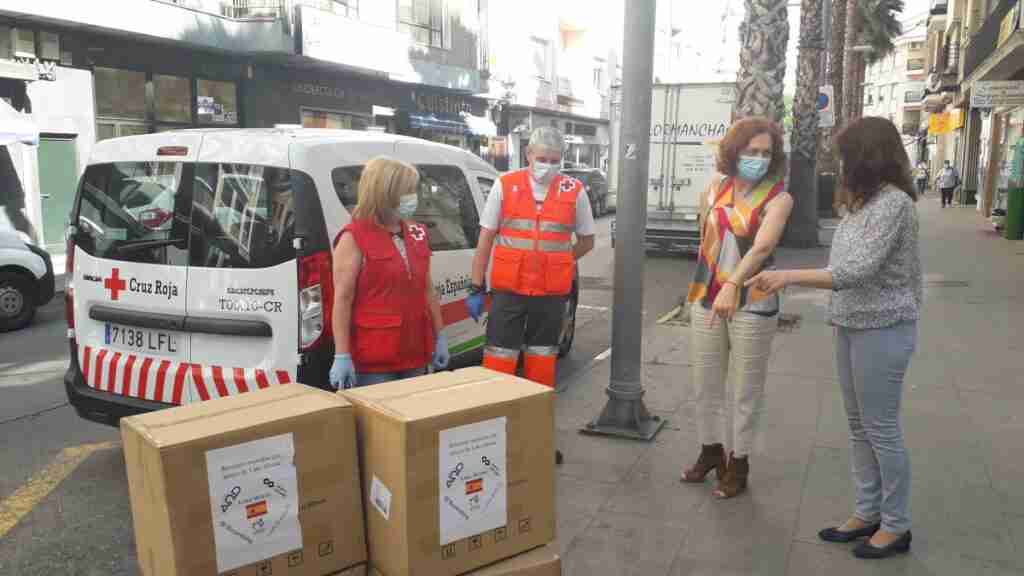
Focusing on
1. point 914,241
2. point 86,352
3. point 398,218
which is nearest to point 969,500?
point 914,241

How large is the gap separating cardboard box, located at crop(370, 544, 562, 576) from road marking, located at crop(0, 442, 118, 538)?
9.22 feet

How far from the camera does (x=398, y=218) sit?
3.63m

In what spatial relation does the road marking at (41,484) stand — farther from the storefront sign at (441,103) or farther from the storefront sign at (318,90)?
the storefront sign at (441,103)

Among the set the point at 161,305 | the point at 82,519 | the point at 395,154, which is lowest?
the point at 82,519

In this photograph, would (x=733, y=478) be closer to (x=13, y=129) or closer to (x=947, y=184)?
(x=13, y=129)

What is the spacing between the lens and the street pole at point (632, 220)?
5.02 m

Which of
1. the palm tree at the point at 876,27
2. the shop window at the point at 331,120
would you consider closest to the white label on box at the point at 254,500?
the shop window at the point at 331,120

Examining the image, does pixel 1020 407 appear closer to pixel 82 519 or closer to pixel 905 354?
pixel 905 354

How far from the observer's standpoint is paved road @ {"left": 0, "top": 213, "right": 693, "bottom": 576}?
148 inches

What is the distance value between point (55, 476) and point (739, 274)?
12.7 ft

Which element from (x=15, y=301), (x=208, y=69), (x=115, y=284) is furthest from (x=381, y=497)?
(x=208, y=69)

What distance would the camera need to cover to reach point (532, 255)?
4.43 metres

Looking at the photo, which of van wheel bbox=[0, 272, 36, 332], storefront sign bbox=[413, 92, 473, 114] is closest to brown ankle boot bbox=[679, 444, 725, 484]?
van wheel bbox=[0, 272, 36, 332]

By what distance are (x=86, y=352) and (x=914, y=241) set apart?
4096mm
